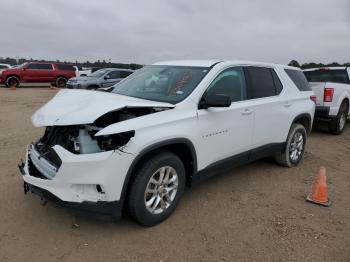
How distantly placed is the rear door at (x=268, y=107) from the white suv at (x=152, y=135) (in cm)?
2

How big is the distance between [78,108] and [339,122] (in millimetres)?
Result: 7749

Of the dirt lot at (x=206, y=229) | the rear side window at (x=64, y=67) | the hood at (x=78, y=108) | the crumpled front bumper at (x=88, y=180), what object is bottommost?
the dirt lot at (x=206, y=229)

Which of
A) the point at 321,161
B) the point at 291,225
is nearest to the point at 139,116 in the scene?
the point at 291,225

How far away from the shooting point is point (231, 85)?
4496 millimetres

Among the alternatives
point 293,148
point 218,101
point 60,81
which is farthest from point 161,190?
point 60,81

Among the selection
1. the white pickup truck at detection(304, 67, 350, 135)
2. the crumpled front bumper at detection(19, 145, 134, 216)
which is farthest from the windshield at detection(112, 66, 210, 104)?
the white pickup truck at detection(304, 67, 350, 135)

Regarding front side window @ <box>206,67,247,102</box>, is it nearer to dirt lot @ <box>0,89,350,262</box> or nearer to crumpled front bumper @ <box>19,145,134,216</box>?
dirt lot @ <box>0,89,350,262</box>

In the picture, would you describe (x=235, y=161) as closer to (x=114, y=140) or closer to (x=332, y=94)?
(x=114, y=140)

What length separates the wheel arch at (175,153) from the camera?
3221 millimetres

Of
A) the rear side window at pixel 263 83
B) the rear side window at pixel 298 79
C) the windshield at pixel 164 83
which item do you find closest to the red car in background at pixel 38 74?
the windshield at pixel 164 83

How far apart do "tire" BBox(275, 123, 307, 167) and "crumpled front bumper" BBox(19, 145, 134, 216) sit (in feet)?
11.4

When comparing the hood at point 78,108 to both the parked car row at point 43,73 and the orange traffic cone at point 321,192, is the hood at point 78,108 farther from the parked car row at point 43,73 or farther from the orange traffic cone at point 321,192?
the parked car row at point 43,73

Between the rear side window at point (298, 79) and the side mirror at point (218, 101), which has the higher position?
the rear side window at point (298, 79)

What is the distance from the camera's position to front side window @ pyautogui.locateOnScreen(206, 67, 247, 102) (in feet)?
13.9
